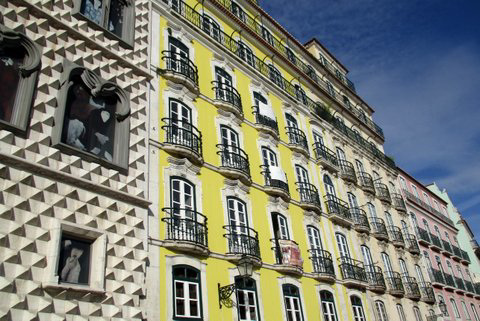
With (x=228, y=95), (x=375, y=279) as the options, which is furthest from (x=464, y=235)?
(x=228, y=95)

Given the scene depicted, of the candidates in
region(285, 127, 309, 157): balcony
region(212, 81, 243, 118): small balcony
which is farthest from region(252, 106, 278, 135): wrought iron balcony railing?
region(285, 127, 309, 157): balcony

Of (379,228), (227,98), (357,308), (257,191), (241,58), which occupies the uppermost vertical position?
(241,58)

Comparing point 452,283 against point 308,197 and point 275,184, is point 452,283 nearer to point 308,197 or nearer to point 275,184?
point 308,197

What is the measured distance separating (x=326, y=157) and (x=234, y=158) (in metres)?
8.64

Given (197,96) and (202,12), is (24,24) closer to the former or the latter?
(197,96)

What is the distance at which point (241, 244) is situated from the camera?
575 inches

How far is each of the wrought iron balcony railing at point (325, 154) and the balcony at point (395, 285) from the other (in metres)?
6.91

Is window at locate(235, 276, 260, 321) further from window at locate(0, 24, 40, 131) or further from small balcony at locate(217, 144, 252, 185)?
window at locate(0, 24, 40, 131)

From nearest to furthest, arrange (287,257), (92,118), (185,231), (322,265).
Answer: (92,118), (185,231), (287,257), (322,265)

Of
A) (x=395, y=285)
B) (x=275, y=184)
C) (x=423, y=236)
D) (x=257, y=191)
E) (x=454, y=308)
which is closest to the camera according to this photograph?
(x=257, y=191)

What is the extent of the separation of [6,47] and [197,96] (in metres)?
7.66

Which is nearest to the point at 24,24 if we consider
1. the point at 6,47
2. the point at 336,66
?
the point at 6,47

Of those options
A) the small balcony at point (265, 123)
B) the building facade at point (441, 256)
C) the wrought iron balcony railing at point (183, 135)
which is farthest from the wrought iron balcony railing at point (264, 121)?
the building facade at point (441, 256)

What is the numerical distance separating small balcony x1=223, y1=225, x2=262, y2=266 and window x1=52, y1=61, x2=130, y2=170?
4726 mm
